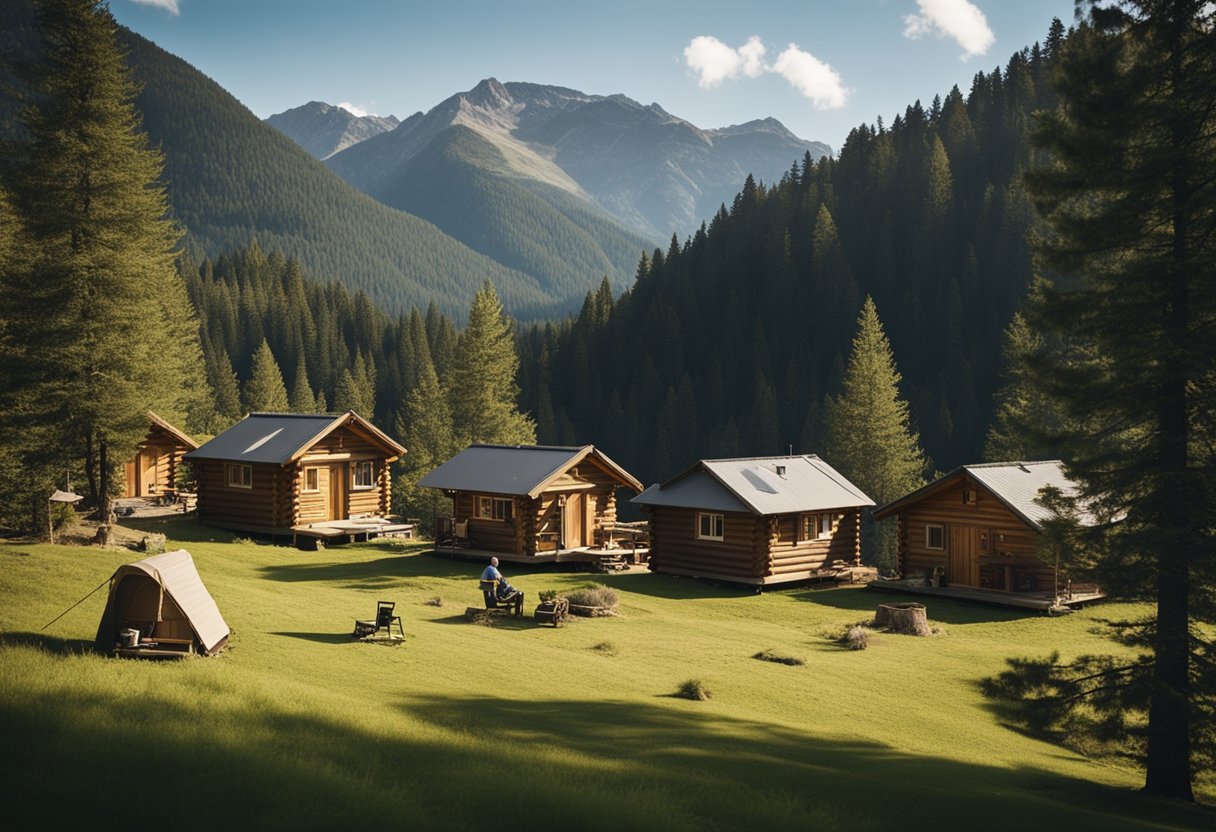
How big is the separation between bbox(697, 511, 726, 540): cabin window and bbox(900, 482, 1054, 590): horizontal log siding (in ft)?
23.9

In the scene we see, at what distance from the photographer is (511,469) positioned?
45.0 metres

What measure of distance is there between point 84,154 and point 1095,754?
112 ft

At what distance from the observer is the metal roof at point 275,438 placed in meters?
47.3

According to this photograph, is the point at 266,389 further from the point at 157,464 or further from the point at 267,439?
the point at 267,439

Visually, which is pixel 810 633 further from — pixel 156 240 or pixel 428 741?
pixel 156 240

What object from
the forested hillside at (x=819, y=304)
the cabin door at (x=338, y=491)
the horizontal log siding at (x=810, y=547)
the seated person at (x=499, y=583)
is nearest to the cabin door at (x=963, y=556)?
the horizontal log siding at (x=810, y=547)

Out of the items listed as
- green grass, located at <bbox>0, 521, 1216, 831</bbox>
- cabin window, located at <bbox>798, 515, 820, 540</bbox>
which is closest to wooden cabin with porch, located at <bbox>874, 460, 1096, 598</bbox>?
cabin window, located at <bbox>798, 515, 820, 540</bbox>

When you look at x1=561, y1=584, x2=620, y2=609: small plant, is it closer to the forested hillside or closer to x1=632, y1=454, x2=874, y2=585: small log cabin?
x1=632, y1=454, x2=874, y2=585: small log cabin

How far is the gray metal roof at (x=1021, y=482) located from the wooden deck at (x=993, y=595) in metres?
2.60

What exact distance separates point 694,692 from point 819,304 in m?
127

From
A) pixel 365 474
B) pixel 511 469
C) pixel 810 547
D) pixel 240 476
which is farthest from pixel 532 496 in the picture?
pixel 240 476

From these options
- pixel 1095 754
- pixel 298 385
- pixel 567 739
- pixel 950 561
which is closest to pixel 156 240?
pixel 567 739

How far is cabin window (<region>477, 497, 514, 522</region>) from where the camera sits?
44.0m

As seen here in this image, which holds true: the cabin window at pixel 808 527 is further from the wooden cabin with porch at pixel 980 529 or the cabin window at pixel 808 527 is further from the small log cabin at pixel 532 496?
the small log cabin at pixel 532 496
